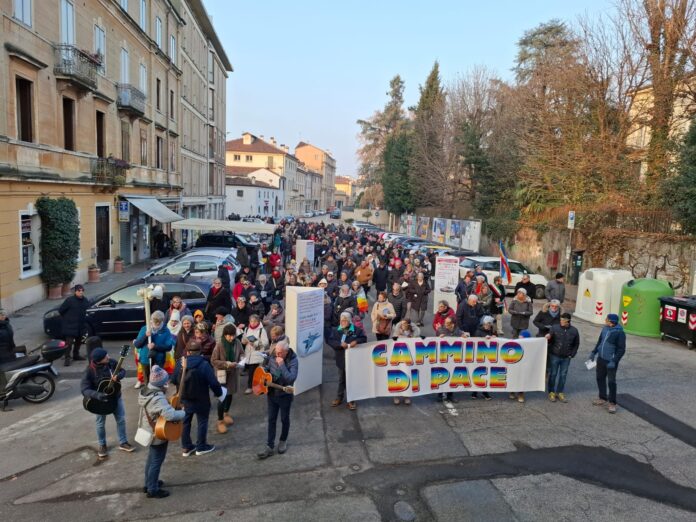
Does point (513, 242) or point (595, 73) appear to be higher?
point (595, 73)

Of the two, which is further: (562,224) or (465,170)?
(465,170)

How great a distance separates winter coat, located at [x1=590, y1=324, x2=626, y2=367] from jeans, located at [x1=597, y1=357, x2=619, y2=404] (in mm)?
113

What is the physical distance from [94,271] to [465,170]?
30.5 meters

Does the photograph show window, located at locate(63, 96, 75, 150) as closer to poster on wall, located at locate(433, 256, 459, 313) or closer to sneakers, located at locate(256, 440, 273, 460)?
poster on wall, located at locate(433, 256, 459, 313)

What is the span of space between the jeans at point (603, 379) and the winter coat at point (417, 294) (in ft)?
17.9

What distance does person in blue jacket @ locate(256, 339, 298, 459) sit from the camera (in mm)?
6723

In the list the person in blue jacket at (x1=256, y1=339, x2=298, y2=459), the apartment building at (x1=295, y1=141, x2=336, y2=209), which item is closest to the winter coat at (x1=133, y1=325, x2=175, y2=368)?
the person in blue jacket at (x1=256, y1=339, x2=298, y2=459)

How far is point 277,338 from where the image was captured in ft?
24.1

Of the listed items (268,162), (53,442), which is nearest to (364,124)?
(268,162)

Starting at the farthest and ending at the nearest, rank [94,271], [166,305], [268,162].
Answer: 1. [268,162]
2. [94,271]
3. [166,305]

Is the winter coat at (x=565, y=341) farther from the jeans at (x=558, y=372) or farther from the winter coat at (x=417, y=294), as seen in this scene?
the winter coat at (x=417, y=294)

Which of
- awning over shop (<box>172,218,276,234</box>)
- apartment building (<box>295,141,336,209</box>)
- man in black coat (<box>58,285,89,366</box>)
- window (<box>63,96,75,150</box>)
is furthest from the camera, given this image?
apartment building (<box>295,141,336,209</box>)

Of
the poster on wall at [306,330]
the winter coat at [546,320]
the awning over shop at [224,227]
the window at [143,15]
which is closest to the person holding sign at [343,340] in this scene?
the poster on wall at [306,330]

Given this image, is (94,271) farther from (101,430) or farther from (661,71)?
(661,71)
